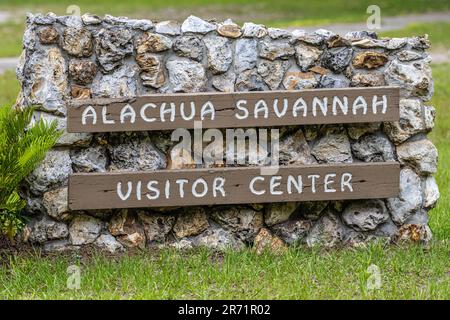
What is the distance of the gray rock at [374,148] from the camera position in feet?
19.7

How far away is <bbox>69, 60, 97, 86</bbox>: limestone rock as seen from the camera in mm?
5812

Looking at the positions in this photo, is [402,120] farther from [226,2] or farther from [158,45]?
[226,2]

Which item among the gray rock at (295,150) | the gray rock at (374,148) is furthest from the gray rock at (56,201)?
the gray rock at (374,148)

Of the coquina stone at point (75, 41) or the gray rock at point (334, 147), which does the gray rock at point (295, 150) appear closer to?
the gray rock at point (334, 147)

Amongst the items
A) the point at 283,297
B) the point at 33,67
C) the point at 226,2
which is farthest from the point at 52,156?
the point at 226,2

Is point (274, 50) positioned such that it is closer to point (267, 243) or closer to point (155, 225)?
point (267, 243)

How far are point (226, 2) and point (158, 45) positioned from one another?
26079mm

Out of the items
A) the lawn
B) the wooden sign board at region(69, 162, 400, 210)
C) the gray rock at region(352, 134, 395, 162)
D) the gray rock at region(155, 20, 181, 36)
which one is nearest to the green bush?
the wooden sign board at region(69, 162, 400, 210)

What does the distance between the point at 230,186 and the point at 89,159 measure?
915mm

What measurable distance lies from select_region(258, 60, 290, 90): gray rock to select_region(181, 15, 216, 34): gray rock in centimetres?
40

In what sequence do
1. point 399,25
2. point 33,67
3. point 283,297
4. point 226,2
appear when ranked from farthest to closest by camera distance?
point 226,2 < point 399,25 < point 33,67 < point 283,297

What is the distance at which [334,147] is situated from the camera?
6.00m

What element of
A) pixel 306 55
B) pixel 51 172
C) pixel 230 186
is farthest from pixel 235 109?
pixel 51 172
